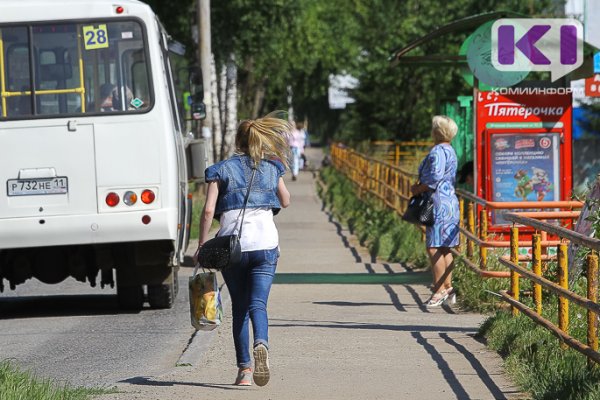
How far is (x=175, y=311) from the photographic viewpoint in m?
13.3

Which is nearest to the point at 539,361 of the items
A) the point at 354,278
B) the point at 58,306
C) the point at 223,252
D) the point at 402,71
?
the point at 223,252

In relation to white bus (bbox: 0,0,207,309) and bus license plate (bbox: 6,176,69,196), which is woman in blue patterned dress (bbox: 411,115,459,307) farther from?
bus license plate (bbox: 6,176,69,196)

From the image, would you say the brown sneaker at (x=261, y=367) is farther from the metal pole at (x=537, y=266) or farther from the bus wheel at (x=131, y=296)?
the bus wheel at (x=131, y=296)

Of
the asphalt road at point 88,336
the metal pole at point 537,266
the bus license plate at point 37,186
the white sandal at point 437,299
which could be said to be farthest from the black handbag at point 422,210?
the bus license plate at point 37,186

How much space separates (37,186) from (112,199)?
67cm

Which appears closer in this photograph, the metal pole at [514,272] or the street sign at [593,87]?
the metal pole at [514,272]

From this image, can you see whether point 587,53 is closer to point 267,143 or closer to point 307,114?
point 267,143

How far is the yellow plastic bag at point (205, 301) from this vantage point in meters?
8.19

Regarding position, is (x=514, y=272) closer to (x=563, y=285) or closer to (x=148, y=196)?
(x=563, y=285)

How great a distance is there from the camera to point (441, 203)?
12.5m

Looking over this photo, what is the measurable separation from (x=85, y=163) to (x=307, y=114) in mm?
86036

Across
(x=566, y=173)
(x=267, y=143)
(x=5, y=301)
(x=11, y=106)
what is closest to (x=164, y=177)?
(x=11, y=106)

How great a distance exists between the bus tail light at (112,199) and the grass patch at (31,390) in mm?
4304

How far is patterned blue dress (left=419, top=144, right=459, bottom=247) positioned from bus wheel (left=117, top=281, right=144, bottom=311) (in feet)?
9.27
